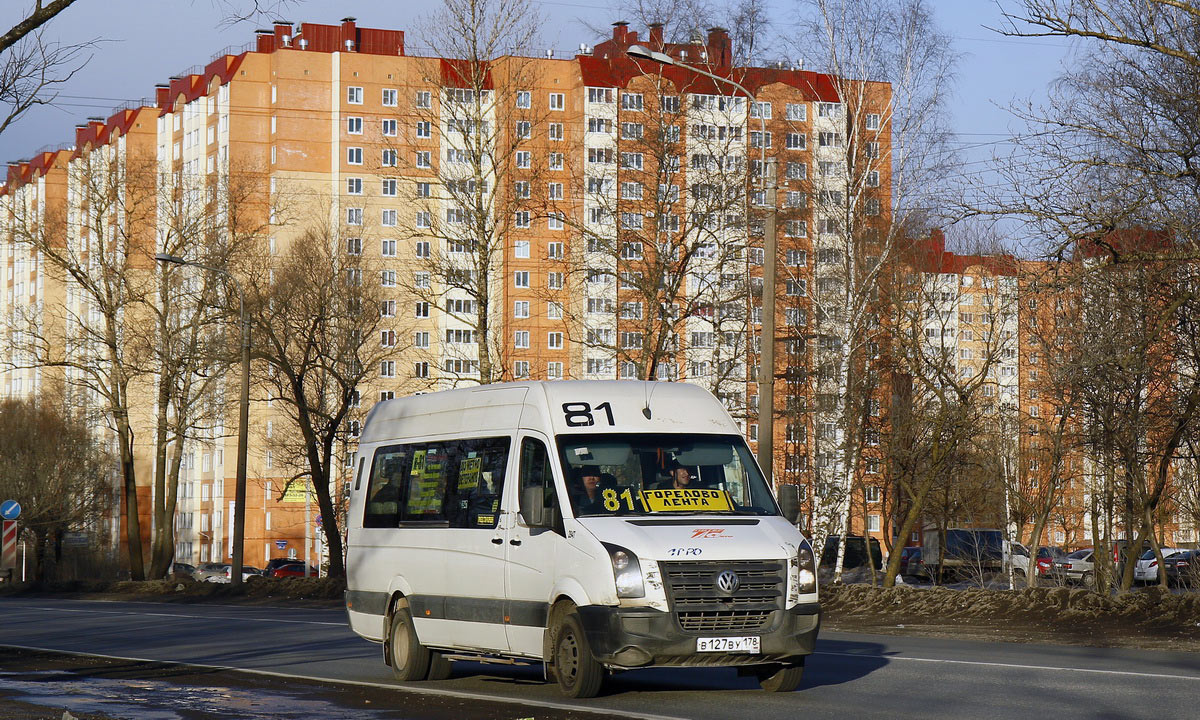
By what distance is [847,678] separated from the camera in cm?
1348

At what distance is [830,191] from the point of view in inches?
1439

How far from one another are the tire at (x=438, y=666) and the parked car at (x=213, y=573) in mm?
69661

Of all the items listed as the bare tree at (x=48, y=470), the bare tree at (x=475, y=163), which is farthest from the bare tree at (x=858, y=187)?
the bare tree at (x=48, y=470)

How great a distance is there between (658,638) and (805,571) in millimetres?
1383

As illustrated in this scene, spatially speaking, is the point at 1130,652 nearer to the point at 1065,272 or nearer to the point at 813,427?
the point at 1065,272

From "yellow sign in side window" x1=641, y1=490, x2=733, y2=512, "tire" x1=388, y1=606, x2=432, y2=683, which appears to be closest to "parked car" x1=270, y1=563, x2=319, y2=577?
"tire" x1=388, y1=606, x2=432, y2=683

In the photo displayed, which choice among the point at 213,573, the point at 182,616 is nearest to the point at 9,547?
the point at 182,616

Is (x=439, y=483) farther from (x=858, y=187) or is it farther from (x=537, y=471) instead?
(x=858, y=187)

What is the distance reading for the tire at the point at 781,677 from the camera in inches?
484

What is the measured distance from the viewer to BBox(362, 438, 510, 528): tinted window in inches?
522

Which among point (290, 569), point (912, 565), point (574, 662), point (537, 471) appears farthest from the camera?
point (290, 569)

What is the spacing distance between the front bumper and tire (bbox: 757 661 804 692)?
56 centimetres

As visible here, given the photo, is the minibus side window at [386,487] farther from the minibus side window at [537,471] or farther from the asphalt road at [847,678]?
the minibus side window at [537,471]

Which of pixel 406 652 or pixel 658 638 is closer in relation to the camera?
pixel 658 638
